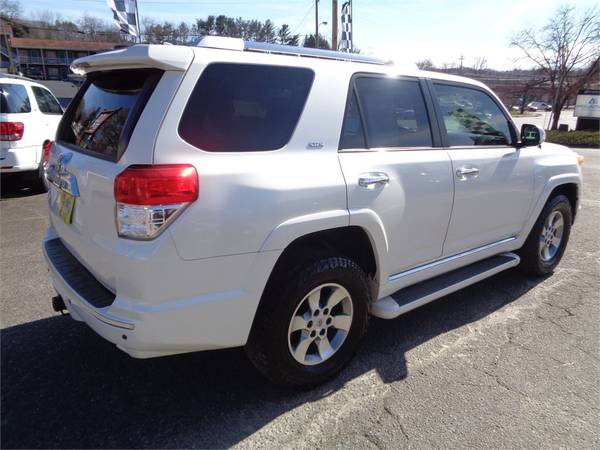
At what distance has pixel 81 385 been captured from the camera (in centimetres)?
255

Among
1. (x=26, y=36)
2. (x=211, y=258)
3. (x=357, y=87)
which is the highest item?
(x=26, y=36)

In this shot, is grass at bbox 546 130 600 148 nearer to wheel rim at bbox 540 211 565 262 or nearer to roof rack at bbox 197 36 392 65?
wheel rim at bbox 540 211 565 262

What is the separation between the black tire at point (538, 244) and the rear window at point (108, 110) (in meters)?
3.62

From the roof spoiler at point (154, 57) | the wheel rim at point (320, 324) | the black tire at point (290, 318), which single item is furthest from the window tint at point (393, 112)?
the roof spoiler at point (154, 57)

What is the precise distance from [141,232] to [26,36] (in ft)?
290

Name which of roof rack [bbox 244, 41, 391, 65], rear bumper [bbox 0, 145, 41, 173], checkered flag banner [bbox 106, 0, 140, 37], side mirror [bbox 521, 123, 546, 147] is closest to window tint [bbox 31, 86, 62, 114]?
rear bumper [bbox 0, 145, 41, 173]

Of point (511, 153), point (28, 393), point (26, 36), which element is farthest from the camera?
point (26, 36)

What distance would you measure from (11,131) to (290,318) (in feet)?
22.7

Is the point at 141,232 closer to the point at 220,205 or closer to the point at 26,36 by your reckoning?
the point at 220,205

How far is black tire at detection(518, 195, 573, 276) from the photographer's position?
13.5 ft

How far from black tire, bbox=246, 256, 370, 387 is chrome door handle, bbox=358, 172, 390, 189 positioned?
0.45 meters

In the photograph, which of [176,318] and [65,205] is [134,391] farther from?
[65,205]

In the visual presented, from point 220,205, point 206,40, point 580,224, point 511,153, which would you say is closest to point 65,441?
point 220,205

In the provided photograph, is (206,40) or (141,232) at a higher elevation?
(206,40)
